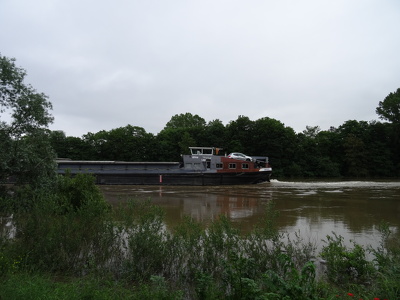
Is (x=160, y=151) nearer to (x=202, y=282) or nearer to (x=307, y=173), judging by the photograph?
(x=307, y=173)

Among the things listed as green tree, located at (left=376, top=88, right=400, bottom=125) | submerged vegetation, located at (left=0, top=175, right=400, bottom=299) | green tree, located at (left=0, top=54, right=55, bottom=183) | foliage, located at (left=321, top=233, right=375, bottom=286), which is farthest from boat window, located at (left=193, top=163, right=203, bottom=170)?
green tree, located at (left=376, top=88, right=400, bottom=125)

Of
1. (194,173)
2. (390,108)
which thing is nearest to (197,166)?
(194,173)

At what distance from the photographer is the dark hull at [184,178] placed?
31.7 meters

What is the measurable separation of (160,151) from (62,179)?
43119mm

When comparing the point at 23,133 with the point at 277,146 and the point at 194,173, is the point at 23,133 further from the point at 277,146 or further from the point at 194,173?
the point at 277,146

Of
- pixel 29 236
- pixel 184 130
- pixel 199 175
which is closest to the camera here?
pixel 29 236

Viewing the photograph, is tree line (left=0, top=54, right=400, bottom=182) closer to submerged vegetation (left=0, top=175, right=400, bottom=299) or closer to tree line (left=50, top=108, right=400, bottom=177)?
tree line (left=50, top=108, right=400, bottom=177)

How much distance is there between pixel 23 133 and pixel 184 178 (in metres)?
22.2

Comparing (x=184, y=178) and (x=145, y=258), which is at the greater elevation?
(x=145, y=258)

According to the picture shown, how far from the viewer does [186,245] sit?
556 centimetres

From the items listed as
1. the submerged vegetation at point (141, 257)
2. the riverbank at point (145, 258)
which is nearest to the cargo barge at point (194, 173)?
the submerged vegetation at point (141, 257)

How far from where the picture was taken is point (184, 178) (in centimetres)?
3175

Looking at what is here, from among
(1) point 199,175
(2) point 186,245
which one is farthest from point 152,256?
Answer: (1) point 199,175

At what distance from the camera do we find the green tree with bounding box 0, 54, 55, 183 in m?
9.55
